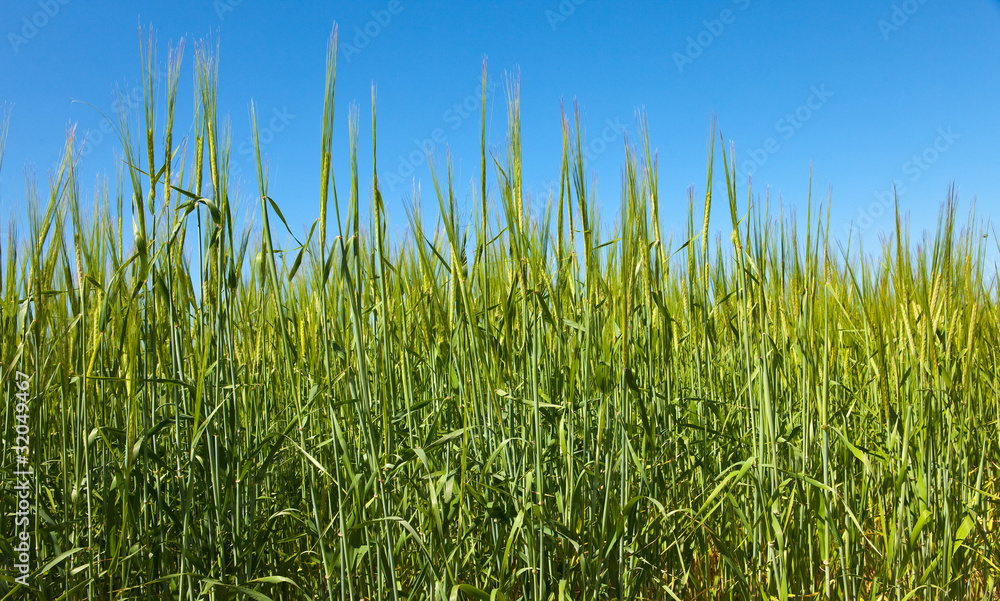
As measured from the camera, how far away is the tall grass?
996mm

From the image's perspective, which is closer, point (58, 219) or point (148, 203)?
point (148, 203)

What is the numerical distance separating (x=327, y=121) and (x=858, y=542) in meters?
1.40

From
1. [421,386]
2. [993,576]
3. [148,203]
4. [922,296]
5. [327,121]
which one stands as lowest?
[993,576]

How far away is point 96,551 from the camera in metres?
1.11

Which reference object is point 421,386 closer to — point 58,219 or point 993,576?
point 58,219

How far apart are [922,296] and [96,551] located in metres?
1.83

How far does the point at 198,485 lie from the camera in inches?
47.7

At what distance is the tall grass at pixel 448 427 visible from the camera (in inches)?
39.2

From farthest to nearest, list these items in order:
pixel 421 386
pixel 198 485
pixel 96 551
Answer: pixel 421 386 < pixel 198 485 < pixel 96 551

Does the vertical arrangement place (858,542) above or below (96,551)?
below

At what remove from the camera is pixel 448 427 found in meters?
1.24

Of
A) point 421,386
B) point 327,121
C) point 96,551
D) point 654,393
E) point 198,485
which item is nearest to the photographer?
point 327,121

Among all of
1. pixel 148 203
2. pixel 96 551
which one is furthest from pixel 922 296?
pixel 96 551

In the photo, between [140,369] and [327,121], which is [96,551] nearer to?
[140,369]
